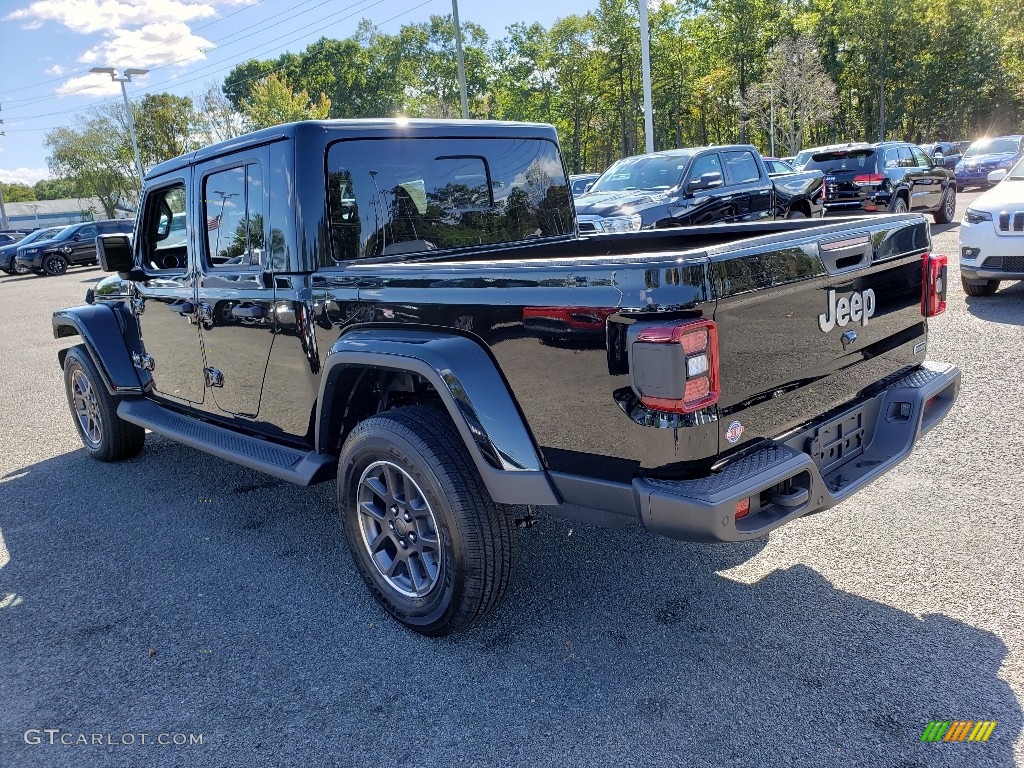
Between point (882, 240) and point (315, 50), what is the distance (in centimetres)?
9081

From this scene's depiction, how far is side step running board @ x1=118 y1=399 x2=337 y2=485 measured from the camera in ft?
→ 11.0

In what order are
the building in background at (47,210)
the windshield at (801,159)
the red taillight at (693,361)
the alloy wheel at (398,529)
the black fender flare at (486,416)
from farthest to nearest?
the building in background at (47,210)
the windshield at (801,159)
the alloy wheel at (398,529)
the black fender flare at (486,416)
the red taillight at (693,361)

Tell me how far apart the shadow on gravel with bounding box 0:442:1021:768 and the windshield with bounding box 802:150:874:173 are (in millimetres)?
12869

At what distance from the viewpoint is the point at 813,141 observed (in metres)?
60.4

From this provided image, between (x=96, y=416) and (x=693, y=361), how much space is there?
15.6ft

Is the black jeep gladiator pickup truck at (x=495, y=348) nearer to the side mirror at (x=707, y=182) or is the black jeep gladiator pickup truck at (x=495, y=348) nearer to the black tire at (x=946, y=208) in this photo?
the side mirror at (x=707, y=182)

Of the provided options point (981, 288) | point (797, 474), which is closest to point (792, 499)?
point (797, 474)

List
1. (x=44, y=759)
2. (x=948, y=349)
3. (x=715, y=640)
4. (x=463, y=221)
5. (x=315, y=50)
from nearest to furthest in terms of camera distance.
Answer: (x=44, y=759), (x=715, y=640), (x=463, y=221), (x=948, y=349), (x=315, y=50)

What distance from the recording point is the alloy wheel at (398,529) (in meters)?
2.93

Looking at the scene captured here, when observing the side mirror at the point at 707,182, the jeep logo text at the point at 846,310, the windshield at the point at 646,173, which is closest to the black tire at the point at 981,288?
the side mirror at the point at 707,182

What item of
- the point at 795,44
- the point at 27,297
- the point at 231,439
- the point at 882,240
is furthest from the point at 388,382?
the point at 795,44

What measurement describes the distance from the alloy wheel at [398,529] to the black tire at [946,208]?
1609 cm

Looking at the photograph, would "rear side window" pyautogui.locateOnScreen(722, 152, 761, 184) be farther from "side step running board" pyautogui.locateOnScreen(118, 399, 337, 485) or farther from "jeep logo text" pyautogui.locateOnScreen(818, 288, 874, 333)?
"side step running board" pyautogui.locateOnScreen(118, 399, 337, 485)

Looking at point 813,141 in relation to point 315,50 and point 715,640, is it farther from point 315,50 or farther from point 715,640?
point 715,640
